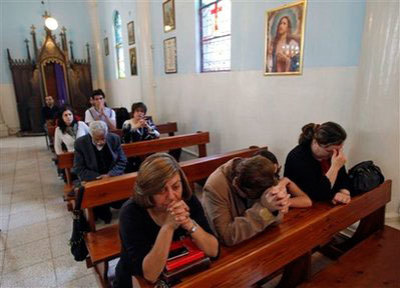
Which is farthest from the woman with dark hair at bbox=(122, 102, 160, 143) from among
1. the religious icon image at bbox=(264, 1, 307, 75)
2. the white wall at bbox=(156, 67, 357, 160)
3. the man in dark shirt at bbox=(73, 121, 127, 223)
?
the religious icon image at bbox=(264, 1, 307, 75)

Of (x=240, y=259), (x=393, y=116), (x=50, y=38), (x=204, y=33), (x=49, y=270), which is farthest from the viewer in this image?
(x=50, y=38)

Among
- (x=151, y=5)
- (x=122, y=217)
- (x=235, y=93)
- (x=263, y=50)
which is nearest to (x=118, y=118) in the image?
(x=151, y=5)

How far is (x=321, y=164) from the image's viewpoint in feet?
7.11

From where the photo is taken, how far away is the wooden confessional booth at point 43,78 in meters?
8.69

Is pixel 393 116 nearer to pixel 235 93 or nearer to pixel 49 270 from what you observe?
pixel 235 93

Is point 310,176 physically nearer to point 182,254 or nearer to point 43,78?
point 182,254

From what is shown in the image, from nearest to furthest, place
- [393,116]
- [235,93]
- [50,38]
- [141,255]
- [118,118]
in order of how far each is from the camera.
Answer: [141,255] → [393,116] → [235,93] → [118,118] → [50,38]

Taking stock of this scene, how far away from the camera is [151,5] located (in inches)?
231

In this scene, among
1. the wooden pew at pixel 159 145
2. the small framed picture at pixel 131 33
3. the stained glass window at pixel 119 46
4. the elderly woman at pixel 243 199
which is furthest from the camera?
the stained glass window at pixel 119 46

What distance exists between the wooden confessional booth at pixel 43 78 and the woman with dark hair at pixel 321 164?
873 cm

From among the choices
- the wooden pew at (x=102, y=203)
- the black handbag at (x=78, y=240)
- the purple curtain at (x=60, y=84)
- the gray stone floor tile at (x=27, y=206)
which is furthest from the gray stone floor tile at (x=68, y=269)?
the purple curtain at (x=60, y=84)

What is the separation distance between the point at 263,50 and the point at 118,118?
3.50 metres

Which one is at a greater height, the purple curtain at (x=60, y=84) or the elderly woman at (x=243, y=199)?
the purple curtain at (x=60, y=84)

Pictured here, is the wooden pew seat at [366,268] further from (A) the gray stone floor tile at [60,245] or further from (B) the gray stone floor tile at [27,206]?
(B) the gray stone floor tile at [27,206]
